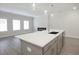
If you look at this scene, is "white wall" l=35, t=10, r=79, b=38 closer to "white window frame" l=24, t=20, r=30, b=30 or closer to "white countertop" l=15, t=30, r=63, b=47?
"white countertop" l=15, t=30, r=63, b=47

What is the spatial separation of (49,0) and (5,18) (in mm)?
5861

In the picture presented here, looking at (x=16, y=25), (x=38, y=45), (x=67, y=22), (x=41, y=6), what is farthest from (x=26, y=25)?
(x=38, y=45)

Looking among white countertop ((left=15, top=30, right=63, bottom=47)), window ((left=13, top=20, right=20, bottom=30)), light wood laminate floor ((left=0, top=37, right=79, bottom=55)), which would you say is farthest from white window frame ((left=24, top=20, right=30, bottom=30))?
white countertop ((left=15, top=30, right=63, bottom=47))

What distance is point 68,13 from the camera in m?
4.44

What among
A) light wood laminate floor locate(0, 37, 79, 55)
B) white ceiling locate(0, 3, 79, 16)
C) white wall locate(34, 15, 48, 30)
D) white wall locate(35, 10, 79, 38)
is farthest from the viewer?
white wall locate(34, 15, 48, 30)

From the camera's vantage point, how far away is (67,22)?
496 cm

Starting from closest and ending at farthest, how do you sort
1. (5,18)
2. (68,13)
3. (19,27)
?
(68,13)
(5,18)
(19,27)

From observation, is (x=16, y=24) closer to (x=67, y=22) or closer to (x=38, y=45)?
(x=67, y=22)

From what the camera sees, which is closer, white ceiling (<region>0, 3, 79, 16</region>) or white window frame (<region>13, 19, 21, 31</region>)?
white ceiling (<region>0, 3, 79, 16</region>)

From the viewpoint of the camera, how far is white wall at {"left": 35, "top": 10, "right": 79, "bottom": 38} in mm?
→ 4451

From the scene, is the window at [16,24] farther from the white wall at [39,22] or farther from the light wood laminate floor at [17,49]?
the light wood laminate floor at [17,49]
